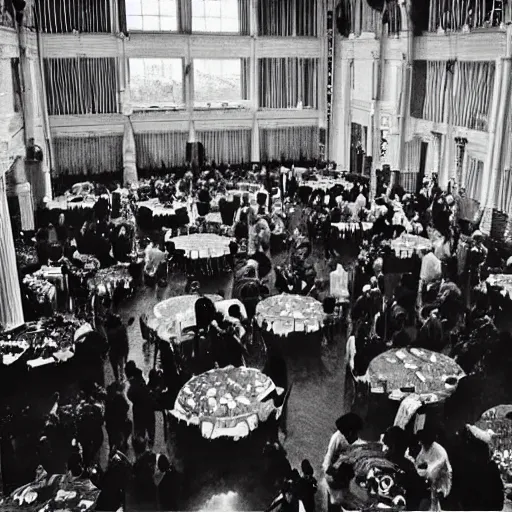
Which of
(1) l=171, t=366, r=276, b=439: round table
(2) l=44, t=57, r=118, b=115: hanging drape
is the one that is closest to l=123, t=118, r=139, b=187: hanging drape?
(2) l=44, t=57, r=118, b=115: hanging drape

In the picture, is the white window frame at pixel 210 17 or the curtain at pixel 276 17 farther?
the curtain at pixel 276 17

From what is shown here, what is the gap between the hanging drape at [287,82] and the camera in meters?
24.6

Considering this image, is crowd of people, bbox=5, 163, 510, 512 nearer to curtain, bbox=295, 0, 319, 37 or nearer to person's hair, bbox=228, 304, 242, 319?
person's hair, bbox=228, 304, 242, 319

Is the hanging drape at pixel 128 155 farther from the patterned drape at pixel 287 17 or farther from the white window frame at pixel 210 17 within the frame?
the patterned drape at pixel 287 17

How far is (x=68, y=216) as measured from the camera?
699 inches

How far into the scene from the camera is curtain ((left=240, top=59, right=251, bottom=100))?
2441 centimetres

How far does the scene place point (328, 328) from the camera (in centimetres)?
1131

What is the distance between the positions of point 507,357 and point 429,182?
35.6ft

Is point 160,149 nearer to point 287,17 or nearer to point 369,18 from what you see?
point 287,17

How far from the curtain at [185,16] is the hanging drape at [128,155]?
3699mm

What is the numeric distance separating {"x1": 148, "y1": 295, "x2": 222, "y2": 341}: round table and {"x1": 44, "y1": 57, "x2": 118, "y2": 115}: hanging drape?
1311 centimetres

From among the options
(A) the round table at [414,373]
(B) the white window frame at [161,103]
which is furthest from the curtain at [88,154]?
(A) the round table at [414,373]

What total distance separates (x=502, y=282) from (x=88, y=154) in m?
15.5

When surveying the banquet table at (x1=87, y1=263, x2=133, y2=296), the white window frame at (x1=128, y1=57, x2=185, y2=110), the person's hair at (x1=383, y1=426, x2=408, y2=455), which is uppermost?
the white window frame at (x1=128, y1=57, x2=185, y2=110)
